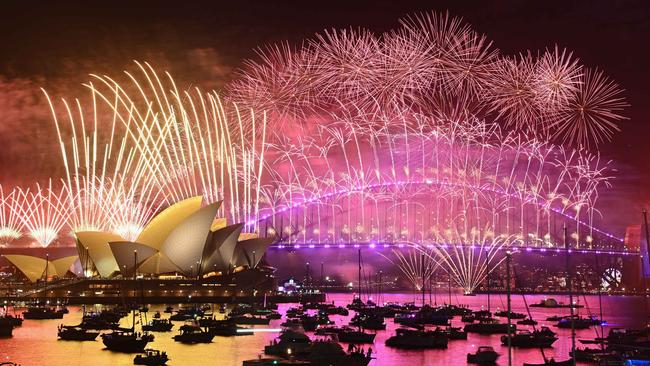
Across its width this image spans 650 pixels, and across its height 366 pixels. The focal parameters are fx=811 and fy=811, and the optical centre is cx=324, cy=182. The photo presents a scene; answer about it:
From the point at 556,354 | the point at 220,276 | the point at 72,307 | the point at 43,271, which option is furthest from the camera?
the point at 43,271

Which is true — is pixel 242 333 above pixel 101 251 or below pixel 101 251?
below

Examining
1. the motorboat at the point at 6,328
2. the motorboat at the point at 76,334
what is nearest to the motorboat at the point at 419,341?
the motorboat at the point at 76,334

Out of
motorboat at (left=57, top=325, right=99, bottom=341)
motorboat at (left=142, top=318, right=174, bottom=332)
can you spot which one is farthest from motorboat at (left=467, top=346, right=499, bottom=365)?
motorboat at (left=57, top=325, right=99, bottom=341)

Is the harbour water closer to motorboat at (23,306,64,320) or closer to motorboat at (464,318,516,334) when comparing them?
motorboat at (464,318,516,334)

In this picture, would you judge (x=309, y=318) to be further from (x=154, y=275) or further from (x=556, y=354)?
(x=154, y=275)

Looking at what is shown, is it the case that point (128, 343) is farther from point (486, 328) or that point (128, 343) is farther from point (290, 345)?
point (486, 328)

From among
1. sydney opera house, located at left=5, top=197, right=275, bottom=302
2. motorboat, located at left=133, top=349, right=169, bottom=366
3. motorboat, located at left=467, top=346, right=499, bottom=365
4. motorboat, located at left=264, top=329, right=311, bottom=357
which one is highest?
sydney opera house, located at left=5, top=197, right=275, bottom=302

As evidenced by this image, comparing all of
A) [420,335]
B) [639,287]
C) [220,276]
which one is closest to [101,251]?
[220,276]

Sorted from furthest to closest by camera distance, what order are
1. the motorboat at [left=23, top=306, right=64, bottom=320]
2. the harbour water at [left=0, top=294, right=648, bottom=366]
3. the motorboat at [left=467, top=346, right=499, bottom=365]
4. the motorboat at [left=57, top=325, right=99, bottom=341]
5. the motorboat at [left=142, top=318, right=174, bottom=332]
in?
1. the motorboat at [left=23, top=306, right=64, bottom=320]
2. the motorboat at [left=142, top=318, right=174, bottom=332]
3. the motorboat at [left=57, top=325, right=99, bottom=341]
4. the motorboat at [left=467, top=346, right=499, bottom=365]
5. the harbour water at [left=0, top=294, right=648, bottom=366]

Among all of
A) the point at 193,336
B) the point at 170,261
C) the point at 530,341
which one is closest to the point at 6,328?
the point at 193,336
